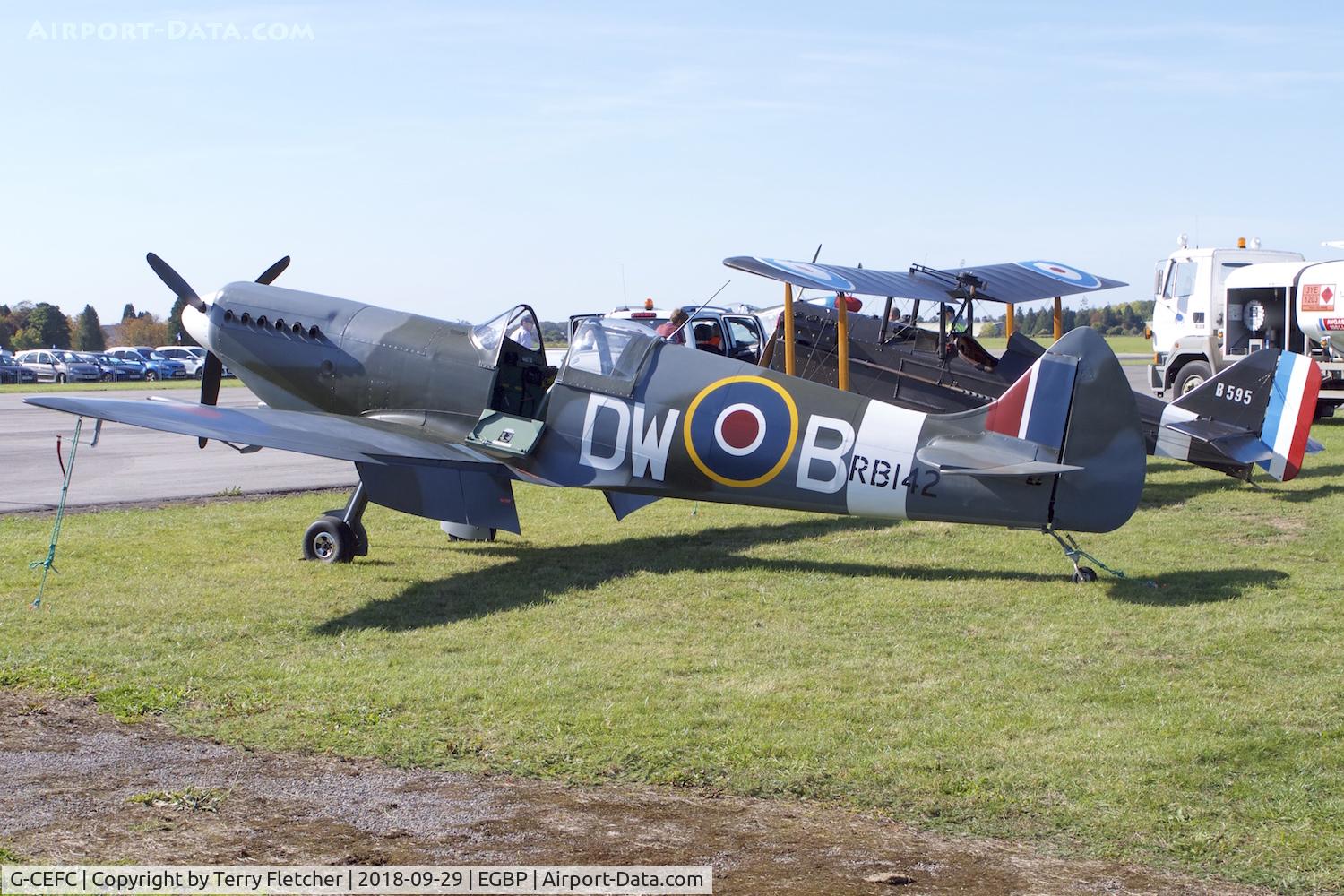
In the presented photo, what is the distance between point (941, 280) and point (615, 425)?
19.9 feet

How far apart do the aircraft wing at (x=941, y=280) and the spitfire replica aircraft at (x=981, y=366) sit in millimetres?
15

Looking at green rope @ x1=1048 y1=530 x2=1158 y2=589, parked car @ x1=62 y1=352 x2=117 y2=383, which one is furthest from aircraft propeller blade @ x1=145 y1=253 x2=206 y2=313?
parked car @ x1=62 y1=352 x2=117 y2=383

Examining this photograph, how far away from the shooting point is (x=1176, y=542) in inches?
406

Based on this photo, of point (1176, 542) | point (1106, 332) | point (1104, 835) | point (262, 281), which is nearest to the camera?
point (1104, 835)

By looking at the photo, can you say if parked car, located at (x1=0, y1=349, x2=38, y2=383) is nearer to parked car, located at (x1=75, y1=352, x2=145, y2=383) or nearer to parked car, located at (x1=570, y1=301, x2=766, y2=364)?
parked car, located at (x1=75, y1=352, x2=145, y2=383)

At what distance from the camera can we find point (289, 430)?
9.12 metres

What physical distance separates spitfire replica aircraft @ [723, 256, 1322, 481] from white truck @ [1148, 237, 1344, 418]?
770 cm

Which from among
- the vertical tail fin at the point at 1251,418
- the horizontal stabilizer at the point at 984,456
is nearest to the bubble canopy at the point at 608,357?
the horizontal stabilizer at the point at 984,456

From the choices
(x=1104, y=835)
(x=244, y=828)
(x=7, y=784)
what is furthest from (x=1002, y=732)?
(x=7, y=784)

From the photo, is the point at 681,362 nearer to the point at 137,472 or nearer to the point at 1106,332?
the point at 137,472

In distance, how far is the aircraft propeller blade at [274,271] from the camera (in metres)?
12.4

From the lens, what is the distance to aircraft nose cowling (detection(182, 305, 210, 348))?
11.3 m

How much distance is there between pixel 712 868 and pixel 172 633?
4521 millimetres

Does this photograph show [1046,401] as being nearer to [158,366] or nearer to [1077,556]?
[1077,556]
